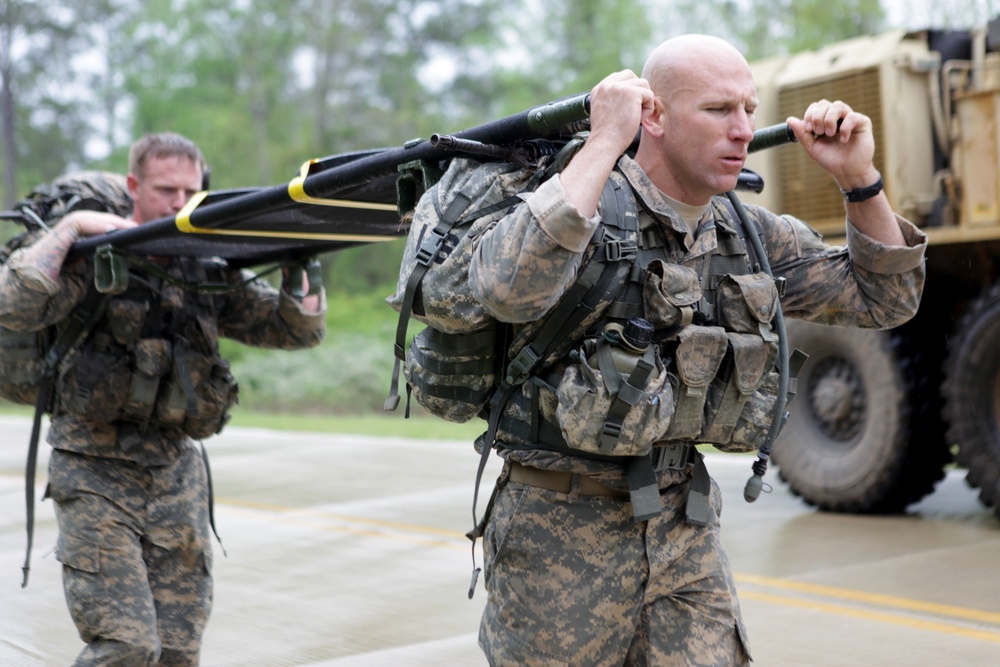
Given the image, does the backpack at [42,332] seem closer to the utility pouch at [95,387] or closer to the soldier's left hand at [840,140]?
the utility pouch at [95,387]

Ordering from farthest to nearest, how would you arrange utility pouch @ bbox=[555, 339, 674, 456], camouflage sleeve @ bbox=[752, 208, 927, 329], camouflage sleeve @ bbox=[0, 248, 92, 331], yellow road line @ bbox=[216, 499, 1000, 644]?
yellow road line @ bbox=[216, 499, 1000, 644] → camouflage sleeve @ bbox=[0, 248, 92, 331] → camouflage sleeve @ bbox=[752, 208, 927, 329] → utility pouch @ bbox=[555, 339, 674, 456]

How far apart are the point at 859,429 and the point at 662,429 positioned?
18.2 feet

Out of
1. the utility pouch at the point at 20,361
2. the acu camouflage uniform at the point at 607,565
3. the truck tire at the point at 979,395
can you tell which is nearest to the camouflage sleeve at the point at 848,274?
the acu camouflage uniform at the point at 607,565

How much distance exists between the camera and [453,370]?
2955 mm

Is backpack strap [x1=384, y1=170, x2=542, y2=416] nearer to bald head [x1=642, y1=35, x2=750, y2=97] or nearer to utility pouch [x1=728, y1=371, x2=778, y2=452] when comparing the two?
bald head [x1=642, y1=35, x2=750, y2=97]

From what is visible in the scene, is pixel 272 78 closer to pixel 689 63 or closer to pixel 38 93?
pixel 38 93

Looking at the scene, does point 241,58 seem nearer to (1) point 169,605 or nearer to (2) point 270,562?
(2) point 270,562

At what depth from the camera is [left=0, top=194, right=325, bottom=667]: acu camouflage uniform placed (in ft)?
13.4

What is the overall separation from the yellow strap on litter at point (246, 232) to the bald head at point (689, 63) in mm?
1414

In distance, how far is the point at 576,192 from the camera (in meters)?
2.61

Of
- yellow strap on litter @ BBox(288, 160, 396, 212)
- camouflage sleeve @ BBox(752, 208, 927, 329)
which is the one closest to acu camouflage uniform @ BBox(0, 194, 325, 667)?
yellow strap on litter @ BBox(288, 160, 396, 212)

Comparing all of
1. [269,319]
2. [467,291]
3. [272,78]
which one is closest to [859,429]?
[269,319]

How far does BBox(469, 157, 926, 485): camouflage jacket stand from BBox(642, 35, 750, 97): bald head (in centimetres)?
21

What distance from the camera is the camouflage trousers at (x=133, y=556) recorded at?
400 centimetres
